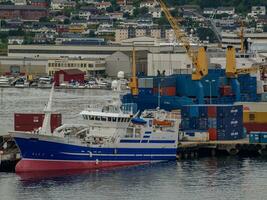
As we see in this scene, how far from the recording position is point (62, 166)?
56.1 meters

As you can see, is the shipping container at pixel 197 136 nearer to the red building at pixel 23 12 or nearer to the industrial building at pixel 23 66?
the industrial building at pixel 23 66

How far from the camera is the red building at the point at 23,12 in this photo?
149 meters

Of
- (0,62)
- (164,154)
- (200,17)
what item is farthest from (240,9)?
(164,154)

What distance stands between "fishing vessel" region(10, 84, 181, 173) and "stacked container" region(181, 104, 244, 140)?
2.58 metres

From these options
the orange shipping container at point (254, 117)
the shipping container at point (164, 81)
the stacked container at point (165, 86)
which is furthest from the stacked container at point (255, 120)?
the shipping container at point (164, 81)

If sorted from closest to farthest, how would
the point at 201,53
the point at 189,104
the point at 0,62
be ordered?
1. the point at 189,104
2. the point at 201,53
3. the point at 0,62

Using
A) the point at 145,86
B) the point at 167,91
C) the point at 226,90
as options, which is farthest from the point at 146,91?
the point at 226,90

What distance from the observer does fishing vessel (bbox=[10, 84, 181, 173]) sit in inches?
2195

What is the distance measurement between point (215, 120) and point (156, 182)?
7.77 m

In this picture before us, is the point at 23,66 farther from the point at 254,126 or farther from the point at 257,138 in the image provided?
the point at 257,138

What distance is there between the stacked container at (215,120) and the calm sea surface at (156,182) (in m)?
1.62

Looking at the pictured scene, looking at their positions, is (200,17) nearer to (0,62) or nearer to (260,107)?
(0,62)

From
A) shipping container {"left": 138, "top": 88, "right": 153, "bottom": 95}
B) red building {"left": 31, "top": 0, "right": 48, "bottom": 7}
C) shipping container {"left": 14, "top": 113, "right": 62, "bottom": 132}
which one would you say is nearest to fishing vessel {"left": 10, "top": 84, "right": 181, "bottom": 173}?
shipping container {"left": 14, "top": 113, "right": 62, "bottom": 132}

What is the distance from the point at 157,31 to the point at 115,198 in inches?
3310
